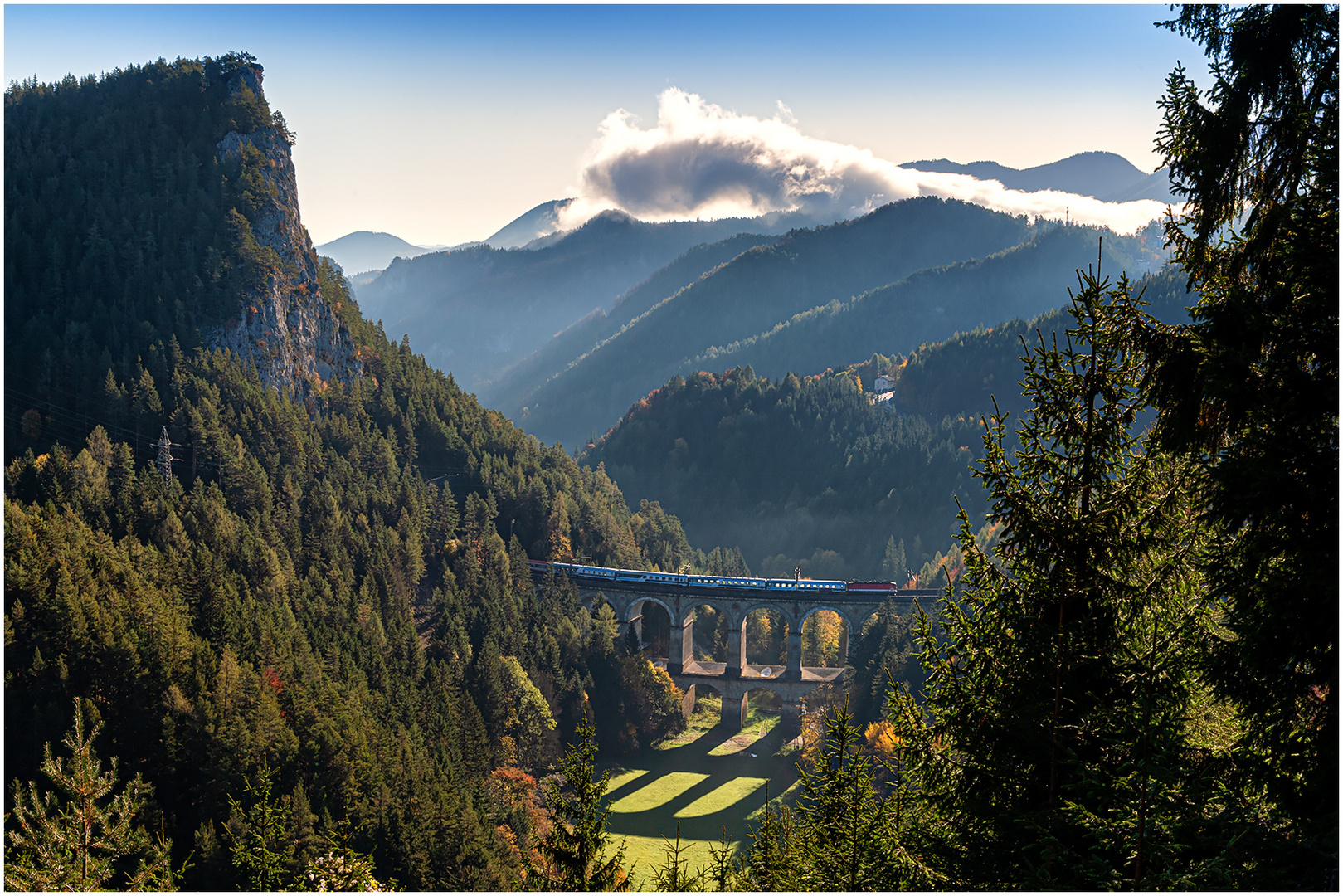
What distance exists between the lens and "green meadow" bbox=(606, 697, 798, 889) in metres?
95.0

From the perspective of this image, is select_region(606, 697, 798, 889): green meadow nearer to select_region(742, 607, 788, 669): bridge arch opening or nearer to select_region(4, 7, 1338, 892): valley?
select_region(4, 7, 1338, 892): valley

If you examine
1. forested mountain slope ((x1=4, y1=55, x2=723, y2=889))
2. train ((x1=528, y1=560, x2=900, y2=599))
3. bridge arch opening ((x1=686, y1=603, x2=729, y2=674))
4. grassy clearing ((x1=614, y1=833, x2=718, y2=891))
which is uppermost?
forested mountain slope ((x1=4, y1=55, x2=723, y2=889))

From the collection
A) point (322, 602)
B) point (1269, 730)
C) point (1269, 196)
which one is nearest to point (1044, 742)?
point (1269, 730)

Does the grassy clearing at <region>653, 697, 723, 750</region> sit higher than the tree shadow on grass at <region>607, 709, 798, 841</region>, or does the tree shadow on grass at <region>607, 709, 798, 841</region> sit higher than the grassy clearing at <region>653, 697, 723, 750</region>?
the tree shadow on grass at <region>607, 709, 798, 841</region>

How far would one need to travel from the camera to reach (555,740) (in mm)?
112500

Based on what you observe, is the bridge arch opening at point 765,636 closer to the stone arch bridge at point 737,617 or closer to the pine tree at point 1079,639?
the stone arch bridge at point 737,617

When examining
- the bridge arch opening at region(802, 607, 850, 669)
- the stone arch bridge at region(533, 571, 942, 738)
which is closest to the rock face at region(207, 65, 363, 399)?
the stone arch bridge at region(533, 571, 942, 738)

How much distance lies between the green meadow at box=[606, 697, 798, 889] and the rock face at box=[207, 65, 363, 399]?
79267 millimetres

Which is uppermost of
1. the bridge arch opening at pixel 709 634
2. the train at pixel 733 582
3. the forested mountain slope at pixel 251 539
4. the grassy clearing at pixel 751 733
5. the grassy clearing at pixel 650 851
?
the forested mountain slope at pixel 251 539

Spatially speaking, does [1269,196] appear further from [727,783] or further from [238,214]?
[238,214]

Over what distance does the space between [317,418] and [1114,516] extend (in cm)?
14486

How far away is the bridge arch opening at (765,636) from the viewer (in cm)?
15350

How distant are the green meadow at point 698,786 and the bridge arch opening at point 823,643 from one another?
Result: 12.2m

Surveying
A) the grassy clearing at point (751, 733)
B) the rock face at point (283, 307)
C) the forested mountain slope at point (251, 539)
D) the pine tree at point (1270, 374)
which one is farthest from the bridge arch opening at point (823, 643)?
the pine tree at point (1270, 374)
